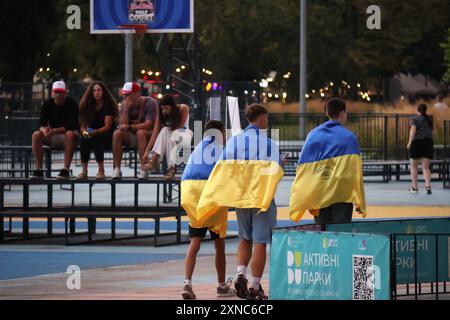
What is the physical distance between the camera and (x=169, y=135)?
19391mm

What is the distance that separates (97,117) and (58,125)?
0.59 metres

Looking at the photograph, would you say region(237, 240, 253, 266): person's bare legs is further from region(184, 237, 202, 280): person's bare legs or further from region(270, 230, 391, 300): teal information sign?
region(270, 230, 391, 300): teal information sign

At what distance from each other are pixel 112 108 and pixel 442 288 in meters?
8.16

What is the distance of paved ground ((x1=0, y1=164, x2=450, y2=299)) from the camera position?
13695 mm

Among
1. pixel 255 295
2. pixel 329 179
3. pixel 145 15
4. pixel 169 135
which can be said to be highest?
pixel 145 15

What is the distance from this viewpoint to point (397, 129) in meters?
35.9

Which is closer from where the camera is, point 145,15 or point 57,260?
point 57,260

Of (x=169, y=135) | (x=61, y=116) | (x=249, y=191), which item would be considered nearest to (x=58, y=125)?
(x=61, y=116)

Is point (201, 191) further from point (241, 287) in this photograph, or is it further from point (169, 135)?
point (169, 135)

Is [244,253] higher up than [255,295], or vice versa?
[244,253]

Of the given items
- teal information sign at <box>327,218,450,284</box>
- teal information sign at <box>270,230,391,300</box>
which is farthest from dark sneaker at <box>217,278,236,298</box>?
teal information sign at <box>327,218,450,284</box>

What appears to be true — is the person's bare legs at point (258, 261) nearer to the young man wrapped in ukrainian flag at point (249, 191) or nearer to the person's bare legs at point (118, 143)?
the young man wrapped in ukrainian flag at point (249, 191)

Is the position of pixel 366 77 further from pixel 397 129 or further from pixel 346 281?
pixel 346 281
